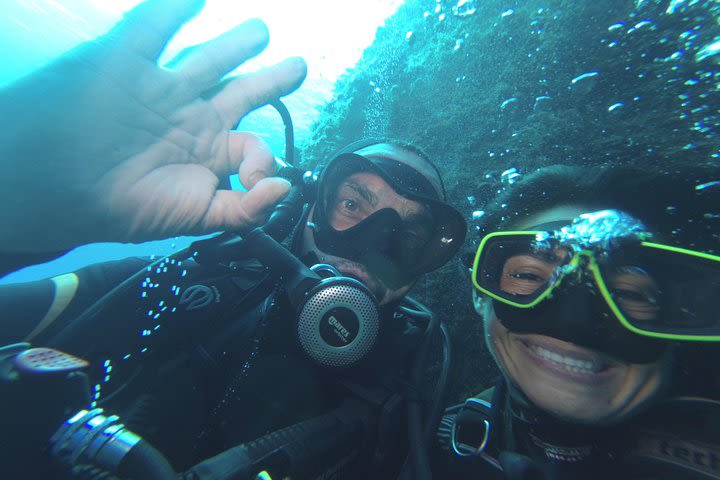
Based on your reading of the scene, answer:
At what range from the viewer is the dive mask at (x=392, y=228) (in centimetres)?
295

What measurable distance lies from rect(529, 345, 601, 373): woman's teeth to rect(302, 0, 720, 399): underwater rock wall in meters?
1.34

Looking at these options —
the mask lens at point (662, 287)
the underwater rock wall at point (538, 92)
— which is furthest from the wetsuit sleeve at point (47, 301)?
the mask lens at point (662, 287)

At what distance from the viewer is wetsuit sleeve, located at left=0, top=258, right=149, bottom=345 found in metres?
2.04

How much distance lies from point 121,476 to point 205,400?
131cm

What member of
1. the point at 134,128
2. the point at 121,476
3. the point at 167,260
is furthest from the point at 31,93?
the point at 121,476

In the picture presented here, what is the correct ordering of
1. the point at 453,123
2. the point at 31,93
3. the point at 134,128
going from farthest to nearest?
the point at 453,123 < the point at 134,128 < the point at 31,93

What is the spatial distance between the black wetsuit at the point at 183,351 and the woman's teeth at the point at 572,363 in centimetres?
128

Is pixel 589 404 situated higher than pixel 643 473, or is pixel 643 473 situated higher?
pixel 589 404

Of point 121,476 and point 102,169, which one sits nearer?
point 121,476

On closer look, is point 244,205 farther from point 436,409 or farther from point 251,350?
point 436,409

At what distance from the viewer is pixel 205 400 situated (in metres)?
2.16

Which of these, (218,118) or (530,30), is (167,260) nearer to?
(218,118)

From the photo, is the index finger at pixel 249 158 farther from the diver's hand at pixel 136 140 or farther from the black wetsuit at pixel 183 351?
the black wetsuit at pixel 183 351

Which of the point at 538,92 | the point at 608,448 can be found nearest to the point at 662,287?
the point at 608,448
